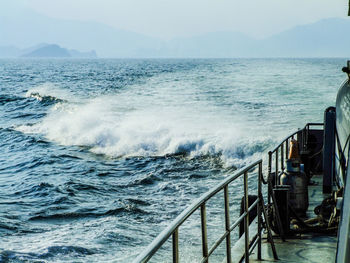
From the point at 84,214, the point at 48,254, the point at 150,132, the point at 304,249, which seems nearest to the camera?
the point at 304,249

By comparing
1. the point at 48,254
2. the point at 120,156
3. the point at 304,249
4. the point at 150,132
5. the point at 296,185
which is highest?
the point at 296,185

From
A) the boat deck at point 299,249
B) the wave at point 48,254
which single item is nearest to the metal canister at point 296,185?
the boat deck at point 299,249

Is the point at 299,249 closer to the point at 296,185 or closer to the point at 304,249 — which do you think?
the point at 304,249

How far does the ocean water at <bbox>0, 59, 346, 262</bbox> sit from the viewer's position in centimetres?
903

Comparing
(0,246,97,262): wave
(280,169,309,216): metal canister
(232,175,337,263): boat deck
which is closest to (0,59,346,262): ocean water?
(0,246,97,262): wave

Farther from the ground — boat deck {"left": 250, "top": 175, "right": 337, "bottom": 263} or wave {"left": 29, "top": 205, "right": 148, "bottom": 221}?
boat deck {"left": 250, "top": 175, "right": 337, "bottom": 263}

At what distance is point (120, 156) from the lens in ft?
60.1

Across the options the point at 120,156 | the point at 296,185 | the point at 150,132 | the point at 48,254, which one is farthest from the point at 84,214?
the point at 150,132

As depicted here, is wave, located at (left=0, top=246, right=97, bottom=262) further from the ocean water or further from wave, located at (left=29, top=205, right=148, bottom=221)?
wave, located at (left=29, top=205, right=148, bottom=221)

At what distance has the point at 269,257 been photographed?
14.6 ft

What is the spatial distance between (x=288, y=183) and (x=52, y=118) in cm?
2333

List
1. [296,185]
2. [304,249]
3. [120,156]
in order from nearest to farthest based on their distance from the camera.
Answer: [304,249] < [296,185] < [120,156]

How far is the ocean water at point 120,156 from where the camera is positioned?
356 inches

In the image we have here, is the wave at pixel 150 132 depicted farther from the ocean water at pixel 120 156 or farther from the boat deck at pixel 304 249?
the boat deck at pixel 304 249
